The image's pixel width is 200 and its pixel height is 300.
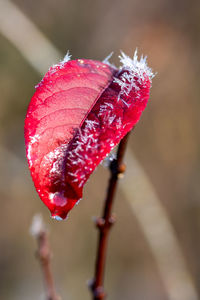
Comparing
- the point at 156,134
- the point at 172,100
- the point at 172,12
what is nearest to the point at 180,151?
the point at 156,134

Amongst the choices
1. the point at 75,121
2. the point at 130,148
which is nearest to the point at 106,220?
the point at 75,121

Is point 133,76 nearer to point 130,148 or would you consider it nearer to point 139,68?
point 139,68

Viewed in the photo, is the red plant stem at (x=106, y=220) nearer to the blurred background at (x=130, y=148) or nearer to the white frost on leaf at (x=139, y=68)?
the white frost on leaf at (x=139, y=68)

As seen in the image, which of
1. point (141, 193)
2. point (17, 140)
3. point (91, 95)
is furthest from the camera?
point (17, 140)

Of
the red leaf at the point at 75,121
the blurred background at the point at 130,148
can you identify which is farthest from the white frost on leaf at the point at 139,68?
the blurred background at the point at 130,148

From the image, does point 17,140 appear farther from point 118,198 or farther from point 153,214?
point 153,214

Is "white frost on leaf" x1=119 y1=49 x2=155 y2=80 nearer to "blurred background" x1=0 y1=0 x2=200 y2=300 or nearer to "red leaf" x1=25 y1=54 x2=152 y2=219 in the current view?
"red leaf" x1=25 y1=54 x2=152 y2=219
